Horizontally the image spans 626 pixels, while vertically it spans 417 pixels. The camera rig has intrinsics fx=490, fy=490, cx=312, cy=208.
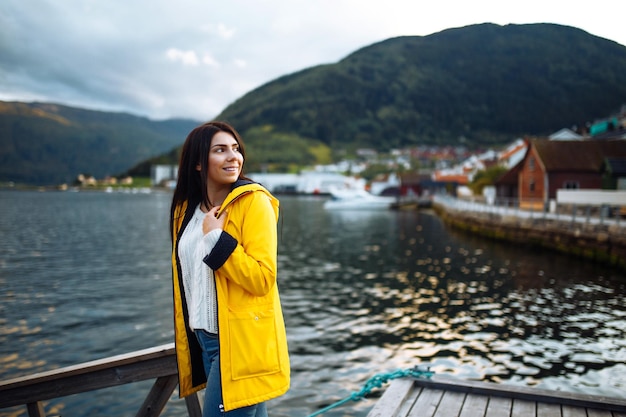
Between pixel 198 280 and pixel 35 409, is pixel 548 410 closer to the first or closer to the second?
pixel 198 280

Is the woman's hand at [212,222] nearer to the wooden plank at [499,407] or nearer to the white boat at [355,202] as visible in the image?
the wooden plank at [499,407]

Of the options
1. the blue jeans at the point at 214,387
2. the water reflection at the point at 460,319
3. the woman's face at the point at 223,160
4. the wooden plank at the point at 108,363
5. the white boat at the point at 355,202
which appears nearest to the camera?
the blue jeans at the point at 214,387

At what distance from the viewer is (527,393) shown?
13.7 feet

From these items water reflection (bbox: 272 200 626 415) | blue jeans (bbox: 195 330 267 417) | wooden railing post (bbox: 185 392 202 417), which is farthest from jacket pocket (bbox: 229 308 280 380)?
water reflection (bbox: 272 200 626 415)

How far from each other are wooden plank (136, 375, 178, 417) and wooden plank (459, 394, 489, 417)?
90.7 inches

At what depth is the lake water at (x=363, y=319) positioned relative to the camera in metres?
7.28

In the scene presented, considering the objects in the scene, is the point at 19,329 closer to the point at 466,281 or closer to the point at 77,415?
the point at 77,415

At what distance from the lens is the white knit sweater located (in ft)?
7.34

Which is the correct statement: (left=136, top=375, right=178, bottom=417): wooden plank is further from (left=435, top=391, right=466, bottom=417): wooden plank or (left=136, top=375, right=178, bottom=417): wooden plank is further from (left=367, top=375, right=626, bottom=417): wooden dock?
(left=435, top=391, right=466, bottom=417): wooden plank

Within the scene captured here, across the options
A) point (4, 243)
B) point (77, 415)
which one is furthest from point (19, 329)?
point (4, 243)

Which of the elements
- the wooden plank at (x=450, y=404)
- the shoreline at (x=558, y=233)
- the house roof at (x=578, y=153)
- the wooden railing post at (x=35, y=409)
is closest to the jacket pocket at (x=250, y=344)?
the wooden railing post at (x=35, y=409)

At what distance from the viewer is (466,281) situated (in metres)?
15.4

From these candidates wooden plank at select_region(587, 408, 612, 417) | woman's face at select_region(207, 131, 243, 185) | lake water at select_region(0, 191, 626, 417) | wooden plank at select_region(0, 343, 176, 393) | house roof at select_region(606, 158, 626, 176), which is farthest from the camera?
house roof at select_region(606, 158, 626, 176)

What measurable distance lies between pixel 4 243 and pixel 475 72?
2688 centimetres
